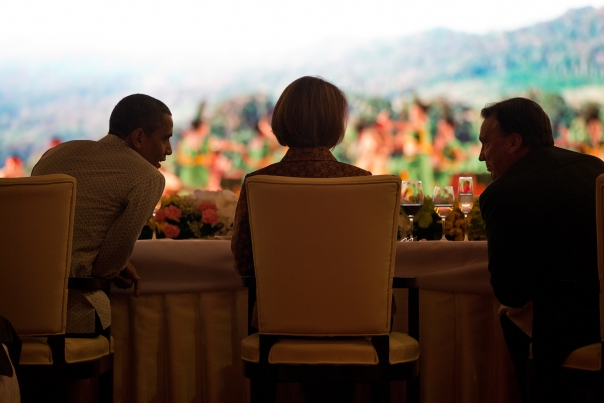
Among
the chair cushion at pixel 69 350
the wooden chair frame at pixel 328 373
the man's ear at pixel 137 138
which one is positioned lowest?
the wooden chair frame at pixel 328 373

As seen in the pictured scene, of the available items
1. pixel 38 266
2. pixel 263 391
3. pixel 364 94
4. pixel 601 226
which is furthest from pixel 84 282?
pixel 364 94

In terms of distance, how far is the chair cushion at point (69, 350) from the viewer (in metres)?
2.01

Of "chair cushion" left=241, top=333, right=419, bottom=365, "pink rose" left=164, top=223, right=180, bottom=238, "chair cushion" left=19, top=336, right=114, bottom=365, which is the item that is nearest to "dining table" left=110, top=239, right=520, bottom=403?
"pink rose" left=164, top=223, right=180, bottom=238

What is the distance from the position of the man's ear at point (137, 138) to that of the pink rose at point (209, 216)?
0.35 m

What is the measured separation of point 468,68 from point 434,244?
2.78m

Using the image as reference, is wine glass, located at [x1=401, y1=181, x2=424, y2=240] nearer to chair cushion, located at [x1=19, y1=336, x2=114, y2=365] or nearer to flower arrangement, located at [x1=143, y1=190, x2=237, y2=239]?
flower arrangement, located at [x1=143, y1=190, x2=237, y2=239]

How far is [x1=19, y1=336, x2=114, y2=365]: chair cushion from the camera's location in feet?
6.61

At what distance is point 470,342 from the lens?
2.48 m

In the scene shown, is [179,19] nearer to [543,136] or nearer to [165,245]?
[165,245]

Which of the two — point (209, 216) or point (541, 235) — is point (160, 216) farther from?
point (541, 235)

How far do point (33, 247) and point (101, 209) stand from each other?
31 centimetres

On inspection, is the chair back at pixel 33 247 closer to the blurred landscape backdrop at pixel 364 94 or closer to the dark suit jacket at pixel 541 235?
the dark suit jacket at pixel 541 235

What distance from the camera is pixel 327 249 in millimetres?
1968

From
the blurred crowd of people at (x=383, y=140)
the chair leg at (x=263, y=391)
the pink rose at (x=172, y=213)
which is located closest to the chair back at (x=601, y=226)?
the chair leg at (x=263, y=391)
